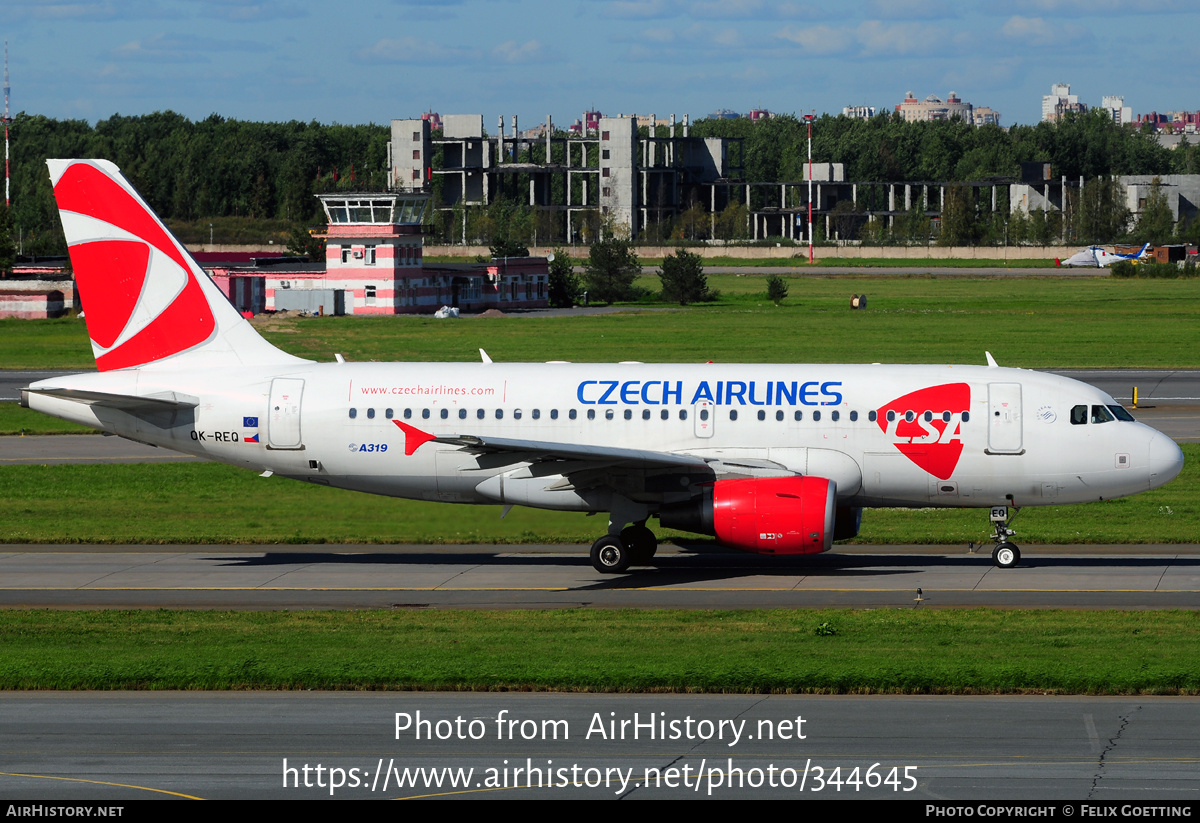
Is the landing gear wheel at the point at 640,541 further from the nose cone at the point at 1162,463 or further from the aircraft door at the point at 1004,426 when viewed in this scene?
the nose cone at the point at 1162,463

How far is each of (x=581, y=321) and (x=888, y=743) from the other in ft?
319

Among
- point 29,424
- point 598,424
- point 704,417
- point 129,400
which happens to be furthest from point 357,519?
point 29,424

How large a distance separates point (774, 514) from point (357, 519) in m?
12.3

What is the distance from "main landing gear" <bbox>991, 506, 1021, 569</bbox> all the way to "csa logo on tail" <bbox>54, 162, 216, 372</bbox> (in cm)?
1915

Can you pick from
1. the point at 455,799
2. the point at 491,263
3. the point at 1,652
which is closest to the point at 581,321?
the point at 491,263

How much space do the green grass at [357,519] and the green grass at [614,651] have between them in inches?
314

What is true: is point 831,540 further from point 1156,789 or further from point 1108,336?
point 1108,336

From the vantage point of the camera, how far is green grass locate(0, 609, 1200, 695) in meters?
22.3

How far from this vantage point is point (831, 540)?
30.7m

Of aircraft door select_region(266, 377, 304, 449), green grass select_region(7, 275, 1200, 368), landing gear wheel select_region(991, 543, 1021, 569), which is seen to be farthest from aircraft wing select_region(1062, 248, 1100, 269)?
aircraft door select_region(266, 377, 304, 449)

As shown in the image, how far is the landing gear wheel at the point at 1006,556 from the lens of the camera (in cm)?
3228

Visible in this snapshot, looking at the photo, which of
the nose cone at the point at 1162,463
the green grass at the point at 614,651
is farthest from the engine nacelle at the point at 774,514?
the nose cone at the point at 1162,463

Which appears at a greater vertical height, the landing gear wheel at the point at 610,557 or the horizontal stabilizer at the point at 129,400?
the horizontal stabilizer at the point at 129,400

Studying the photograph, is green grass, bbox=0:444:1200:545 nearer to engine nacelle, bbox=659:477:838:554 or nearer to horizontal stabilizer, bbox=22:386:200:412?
horizontal stabilizer, bbox=22:386:200:412
